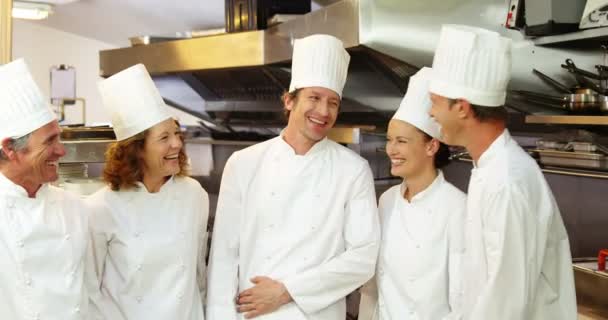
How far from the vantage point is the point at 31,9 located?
5926 millimetres

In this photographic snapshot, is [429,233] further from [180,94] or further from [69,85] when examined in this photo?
[69,85]

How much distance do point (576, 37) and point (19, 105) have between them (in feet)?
5.86

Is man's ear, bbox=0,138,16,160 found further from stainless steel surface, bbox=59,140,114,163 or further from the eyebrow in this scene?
stainless steel surface, bbox=59,140,114,163

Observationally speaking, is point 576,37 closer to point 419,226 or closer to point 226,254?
point 419,226

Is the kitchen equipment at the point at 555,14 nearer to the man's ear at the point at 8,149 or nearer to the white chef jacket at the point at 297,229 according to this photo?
the white chef jacket at the point at 297,229

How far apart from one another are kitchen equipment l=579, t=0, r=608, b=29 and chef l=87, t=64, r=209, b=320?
1.40m

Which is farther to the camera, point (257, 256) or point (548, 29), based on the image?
point (548, 29)

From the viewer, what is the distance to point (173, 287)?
2100 mm

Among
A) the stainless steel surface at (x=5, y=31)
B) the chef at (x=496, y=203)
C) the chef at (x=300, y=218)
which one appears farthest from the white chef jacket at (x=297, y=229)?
the stainless steel surface at (x=5, y=31)

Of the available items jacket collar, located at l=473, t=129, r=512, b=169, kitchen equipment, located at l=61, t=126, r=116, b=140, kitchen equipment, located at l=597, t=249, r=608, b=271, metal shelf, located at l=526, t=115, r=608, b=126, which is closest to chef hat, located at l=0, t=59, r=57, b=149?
kitchen equipment, located at l=61, t=126, r=116, b=140

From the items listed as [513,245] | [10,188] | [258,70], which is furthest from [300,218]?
[258,70]

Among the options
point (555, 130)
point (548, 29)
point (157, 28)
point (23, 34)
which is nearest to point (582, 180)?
point (555, 130)

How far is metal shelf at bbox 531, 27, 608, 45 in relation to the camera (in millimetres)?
2189

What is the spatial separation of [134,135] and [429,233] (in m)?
0.97
